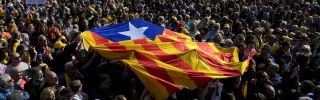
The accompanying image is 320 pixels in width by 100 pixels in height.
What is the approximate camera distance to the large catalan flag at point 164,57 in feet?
25.9

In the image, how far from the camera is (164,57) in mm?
8422

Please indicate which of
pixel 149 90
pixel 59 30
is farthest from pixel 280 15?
pixel 149 90

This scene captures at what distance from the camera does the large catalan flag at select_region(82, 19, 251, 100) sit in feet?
25.9

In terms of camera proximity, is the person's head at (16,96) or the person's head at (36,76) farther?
the person's head at (36,76)

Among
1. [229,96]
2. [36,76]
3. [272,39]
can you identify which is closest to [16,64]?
[36,76]

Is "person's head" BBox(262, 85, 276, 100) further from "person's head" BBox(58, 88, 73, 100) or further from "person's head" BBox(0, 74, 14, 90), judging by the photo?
"person's head" BBox(0, 74, 14, 90)

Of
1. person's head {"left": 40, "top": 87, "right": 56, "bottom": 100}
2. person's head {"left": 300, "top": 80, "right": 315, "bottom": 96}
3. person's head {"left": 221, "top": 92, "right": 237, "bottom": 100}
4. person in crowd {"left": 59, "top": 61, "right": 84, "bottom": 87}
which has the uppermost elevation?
person's head {"left": 40, "top": 87, "right": 56, "bottom": 100}

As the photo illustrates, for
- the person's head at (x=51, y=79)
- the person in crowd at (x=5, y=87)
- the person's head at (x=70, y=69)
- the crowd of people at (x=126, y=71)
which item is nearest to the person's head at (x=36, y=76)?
the crowd of people at (x=126, y=71)

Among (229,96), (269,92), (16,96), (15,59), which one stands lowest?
(229,96)

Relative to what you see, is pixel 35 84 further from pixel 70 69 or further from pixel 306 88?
pixel 306 88

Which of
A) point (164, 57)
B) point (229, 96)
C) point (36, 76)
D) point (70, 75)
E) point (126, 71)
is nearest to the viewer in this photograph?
point (36, 76)

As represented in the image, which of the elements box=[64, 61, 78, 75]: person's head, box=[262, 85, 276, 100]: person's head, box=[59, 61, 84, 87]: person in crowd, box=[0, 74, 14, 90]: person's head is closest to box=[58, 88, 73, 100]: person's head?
box=[0, 74, 14, 90]: person's head

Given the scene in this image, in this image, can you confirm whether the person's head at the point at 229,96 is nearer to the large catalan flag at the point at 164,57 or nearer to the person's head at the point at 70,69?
the large catalan flag at the point at 164,57

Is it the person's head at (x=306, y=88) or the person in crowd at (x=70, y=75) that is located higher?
the person's head at (x=306, y=88)
